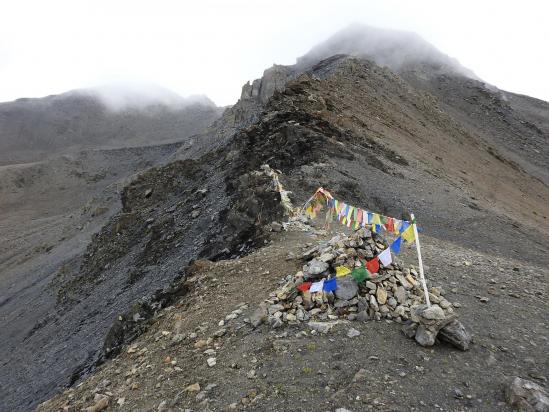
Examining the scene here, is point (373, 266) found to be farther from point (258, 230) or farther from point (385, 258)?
point (258, 230)

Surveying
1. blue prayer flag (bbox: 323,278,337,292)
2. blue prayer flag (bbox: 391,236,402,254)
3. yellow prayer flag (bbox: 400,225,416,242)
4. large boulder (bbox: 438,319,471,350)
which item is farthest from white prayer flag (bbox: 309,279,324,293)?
large boulder (bbox: 438,319,471,350)

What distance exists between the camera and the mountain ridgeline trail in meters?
9.41

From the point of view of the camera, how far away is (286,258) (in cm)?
1003

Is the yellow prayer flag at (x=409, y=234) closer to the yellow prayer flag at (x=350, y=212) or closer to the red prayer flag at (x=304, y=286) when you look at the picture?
the red prayer flag at (x=304, y=286)

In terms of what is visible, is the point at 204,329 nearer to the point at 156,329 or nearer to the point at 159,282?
the point at 156,329

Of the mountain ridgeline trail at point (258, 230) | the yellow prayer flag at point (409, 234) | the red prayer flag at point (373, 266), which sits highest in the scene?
the yellow prayer flag at point (409, 234)

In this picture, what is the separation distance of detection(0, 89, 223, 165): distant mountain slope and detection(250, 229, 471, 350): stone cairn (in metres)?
89.5

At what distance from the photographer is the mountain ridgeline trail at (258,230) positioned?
30.9 feet

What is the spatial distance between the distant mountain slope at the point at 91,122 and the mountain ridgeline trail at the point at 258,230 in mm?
73161

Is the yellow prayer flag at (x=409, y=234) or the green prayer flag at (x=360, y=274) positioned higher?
the yellow prayer flag at (x=409, y=234)

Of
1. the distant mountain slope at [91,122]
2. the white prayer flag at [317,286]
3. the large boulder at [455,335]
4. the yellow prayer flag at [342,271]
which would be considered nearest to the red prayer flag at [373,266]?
the yellow prayer flag at [342,271]

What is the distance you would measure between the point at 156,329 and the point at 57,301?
13.7 meters

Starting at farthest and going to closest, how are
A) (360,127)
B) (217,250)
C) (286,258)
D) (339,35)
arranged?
1. (339,35)
2. (360,127)
3. (217,250)
4. (286,258)

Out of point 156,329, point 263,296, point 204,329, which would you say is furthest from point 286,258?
point 156,329
